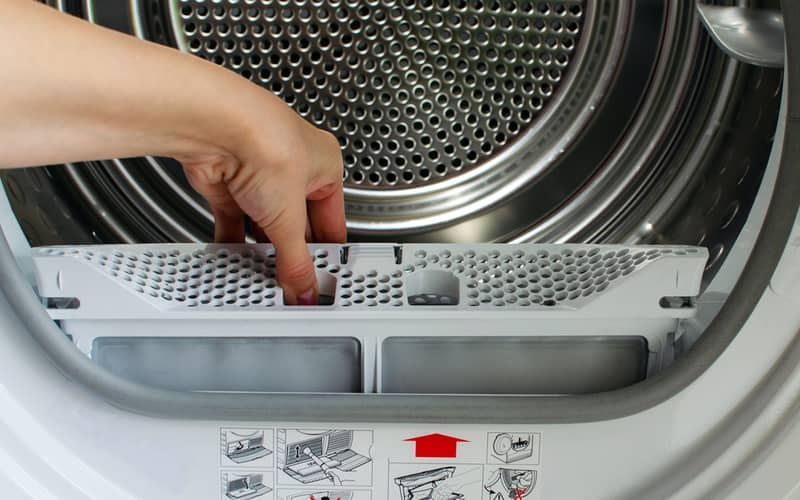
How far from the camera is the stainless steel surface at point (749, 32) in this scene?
0.65 meters

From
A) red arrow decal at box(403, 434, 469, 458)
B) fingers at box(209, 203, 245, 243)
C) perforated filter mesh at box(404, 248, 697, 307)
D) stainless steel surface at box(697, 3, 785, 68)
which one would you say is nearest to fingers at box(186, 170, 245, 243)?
fingers at box(209, 203, 245, 243)

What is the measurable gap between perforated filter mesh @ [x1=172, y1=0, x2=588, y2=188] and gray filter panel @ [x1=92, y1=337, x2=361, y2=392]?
0.37 metres

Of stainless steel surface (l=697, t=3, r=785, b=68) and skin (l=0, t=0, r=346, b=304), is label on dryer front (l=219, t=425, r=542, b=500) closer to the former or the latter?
skin (l=0, t=0, r=346, b=304)

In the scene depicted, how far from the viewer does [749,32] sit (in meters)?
0.68

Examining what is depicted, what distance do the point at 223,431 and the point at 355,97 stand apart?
19.5 inches

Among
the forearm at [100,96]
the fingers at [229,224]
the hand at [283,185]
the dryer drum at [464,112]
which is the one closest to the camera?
the forearm at [100,96]

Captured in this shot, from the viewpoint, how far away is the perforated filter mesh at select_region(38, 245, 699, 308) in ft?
2.11

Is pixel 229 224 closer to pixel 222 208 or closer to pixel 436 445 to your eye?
pixel 222 208

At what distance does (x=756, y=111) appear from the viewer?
2.45 ft

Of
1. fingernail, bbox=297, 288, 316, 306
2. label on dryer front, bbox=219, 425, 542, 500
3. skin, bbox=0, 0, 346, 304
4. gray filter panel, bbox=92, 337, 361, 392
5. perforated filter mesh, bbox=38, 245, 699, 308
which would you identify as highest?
skin, bbox=0, 0, 346, 304

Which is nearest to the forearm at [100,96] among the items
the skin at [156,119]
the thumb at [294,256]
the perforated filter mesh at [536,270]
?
the skin at [156,119]

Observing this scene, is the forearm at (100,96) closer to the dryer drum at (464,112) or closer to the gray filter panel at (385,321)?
the gray filter panel at (385,321)

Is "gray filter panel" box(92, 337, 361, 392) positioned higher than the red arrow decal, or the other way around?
"gray filter panel" box(92, 337, 361, 392)

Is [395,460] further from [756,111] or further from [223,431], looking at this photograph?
[756,111]
